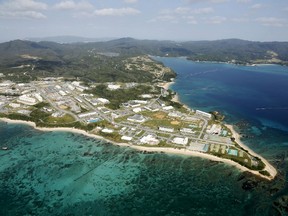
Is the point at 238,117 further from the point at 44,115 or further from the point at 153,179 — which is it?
the point at 44,115

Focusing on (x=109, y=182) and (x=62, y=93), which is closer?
(x=109, y=182)

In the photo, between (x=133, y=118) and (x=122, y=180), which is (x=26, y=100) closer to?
(x=133, y=118)

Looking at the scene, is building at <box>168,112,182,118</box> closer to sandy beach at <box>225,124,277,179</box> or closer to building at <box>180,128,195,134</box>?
building at <box>180,128,195,134</box>

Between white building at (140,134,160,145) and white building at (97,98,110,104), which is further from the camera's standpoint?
white building at (97,98,110,104)

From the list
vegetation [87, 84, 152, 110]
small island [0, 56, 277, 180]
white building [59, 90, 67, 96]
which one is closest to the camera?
small island [0, 56, 277, 180]

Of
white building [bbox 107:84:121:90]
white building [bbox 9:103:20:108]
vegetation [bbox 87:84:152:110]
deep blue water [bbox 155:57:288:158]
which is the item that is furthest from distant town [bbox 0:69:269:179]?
deep blue water [bbox 155:57:288:158]

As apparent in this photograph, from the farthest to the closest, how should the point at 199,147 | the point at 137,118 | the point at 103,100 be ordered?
1. the point at 103,100
2. the point at 137,118
3. the point at 199,147

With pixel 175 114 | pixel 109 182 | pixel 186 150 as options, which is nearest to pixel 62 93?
pixel 175 114
